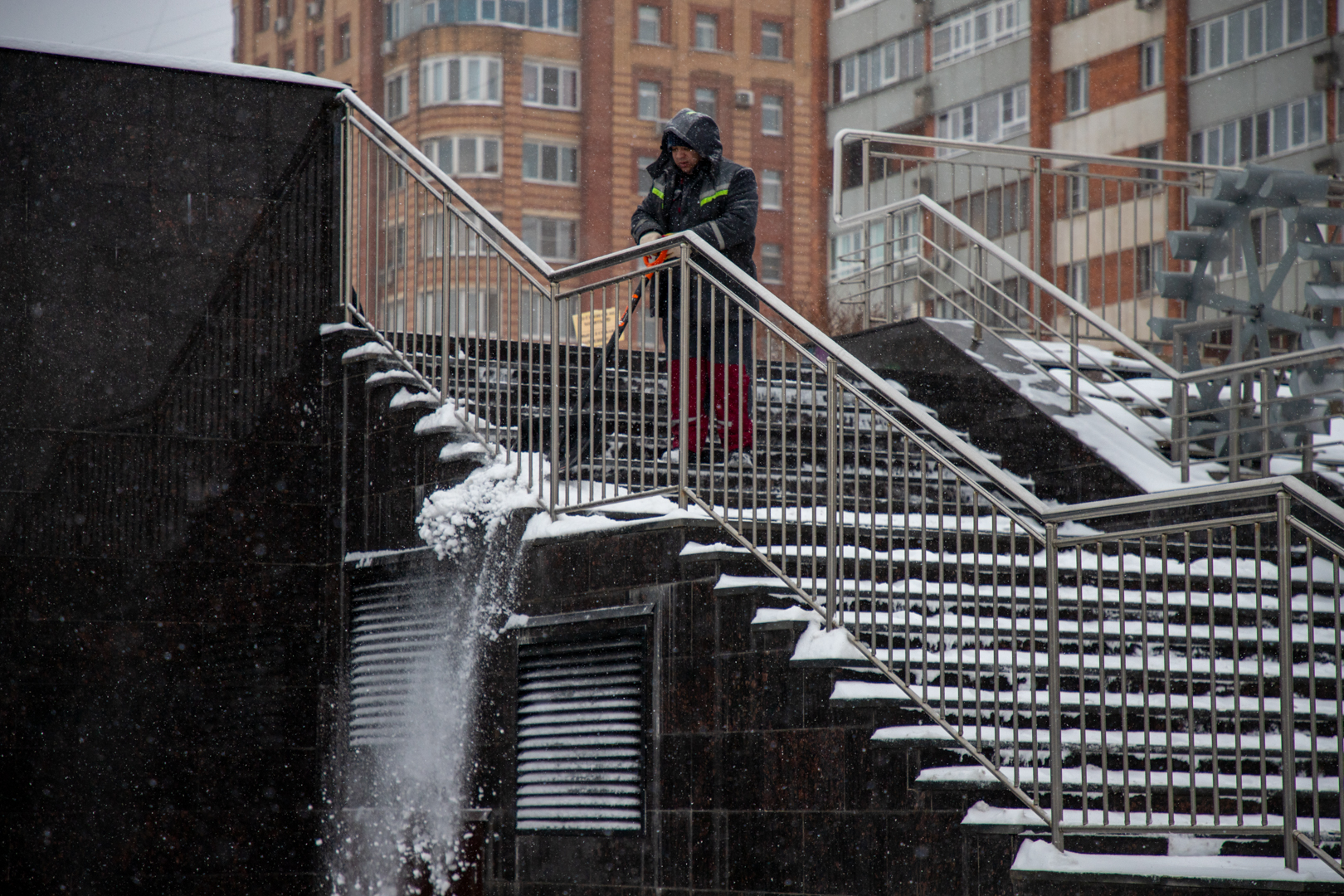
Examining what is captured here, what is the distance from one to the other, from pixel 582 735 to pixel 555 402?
1.60m

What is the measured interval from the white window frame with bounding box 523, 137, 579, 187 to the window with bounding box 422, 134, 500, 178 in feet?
3.34

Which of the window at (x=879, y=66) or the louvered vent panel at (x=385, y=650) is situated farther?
the window at (x=879, y=66)

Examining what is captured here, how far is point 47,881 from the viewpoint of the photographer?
9352mm

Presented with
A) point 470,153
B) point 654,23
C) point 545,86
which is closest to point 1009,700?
point 470,153

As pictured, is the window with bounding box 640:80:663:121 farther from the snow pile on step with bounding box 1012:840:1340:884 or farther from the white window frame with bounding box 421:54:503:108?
the snow pile on step with bounding box 1012:840:1340:884

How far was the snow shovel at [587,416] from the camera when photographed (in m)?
8.22

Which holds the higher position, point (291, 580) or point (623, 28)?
point (623, 28)

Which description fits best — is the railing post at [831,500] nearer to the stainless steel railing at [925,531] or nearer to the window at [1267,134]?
the stainless steel railing at [925,531]

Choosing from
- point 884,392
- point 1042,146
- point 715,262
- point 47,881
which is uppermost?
point 1042,146

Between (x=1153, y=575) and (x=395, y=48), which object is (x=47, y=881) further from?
(x=395, y=48)

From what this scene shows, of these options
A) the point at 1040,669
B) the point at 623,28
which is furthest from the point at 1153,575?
the point at 623,28

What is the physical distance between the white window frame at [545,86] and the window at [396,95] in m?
4.28

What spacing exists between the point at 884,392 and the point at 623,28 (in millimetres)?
55285

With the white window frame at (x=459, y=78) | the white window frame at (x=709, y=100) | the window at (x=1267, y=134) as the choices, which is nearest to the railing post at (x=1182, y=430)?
the window at (x=1267, y=134)
